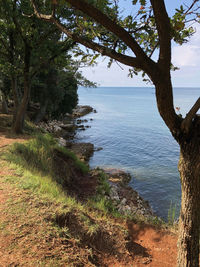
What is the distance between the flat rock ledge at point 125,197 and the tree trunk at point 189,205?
4223mm

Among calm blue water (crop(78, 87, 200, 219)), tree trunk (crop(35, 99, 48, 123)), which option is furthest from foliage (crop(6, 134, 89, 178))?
tree trunk (crop(35, 99, 48, 123))

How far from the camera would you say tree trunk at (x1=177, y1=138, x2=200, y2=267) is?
3.03 m

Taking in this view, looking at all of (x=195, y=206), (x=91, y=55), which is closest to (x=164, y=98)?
(x=91, y=55)

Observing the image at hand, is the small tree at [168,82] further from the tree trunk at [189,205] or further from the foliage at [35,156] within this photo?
the foliage at [35,156]

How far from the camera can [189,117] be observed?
9.32 ft

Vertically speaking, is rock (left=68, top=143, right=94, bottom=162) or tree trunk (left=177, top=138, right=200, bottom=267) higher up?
tree trunk (left=177, top=138, right=200, bottom=267)

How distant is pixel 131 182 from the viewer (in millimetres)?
13094

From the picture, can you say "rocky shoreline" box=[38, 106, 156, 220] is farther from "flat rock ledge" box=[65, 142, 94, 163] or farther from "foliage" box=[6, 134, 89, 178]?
"foliage" box=[6, 134, 89, 178]

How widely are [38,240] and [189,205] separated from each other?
261cm

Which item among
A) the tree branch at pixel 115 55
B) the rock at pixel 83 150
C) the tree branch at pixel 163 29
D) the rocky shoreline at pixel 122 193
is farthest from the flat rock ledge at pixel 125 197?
the tree branch at pixel 163 29

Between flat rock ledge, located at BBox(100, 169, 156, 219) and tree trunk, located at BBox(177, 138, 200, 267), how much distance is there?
4.22 metres

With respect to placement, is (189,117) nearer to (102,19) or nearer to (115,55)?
(115,55)

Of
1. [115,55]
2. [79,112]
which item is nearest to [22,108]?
[115,55]

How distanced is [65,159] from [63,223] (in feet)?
22.1
